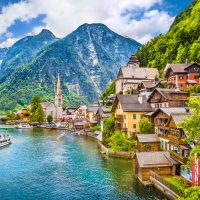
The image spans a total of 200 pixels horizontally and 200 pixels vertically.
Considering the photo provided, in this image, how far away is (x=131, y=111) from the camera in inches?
2889

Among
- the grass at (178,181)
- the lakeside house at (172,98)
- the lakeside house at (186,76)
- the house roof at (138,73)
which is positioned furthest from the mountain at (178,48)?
the grass at (178,181)

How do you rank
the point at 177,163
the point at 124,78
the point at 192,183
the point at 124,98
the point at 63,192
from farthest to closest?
the point at 124,78, the point at 124,98, the point at 177,163, the point at 63,192, the point at 192,183

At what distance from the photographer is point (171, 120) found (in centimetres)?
5047

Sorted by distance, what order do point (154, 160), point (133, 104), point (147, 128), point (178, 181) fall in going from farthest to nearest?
point (133, 104) < point (147, 128) < point (154, 160) < point (178, 181)

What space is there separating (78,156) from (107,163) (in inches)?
480

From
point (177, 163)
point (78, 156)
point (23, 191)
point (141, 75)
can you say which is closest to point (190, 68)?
point (141, 75)

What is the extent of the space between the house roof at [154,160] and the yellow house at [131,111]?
25.8 metres

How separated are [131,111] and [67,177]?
92.1 ft

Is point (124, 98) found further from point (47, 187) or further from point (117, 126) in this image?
point (47, 187)

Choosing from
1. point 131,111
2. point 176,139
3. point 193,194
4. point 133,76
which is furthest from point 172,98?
point 133,76

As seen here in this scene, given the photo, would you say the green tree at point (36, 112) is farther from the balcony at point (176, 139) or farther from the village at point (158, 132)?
the balcony at point (176, 139)

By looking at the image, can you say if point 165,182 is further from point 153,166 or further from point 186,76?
point 186,76

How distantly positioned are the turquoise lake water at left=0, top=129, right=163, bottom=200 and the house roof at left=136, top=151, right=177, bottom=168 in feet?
10.8

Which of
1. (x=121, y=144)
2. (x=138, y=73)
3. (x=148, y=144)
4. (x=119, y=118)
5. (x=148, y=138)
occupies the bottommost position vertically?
(x=121, y=144)
